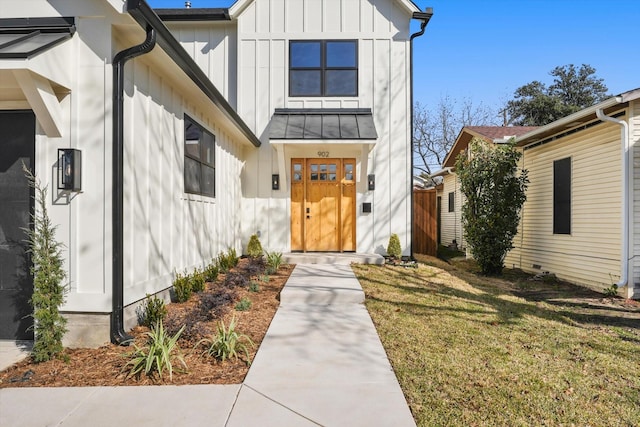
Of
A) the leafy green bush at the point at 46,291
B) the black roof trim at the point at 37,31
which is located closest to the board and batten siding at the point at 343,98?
the black roof trim at the point at 37,31

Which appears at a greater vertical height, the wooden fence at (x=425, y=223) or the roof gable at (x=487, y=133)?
the roof gable at (x=487, y=133)

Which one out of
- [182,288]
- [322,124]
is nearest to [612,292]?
[322,124]

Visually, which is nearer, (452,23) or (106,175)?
(106,175)

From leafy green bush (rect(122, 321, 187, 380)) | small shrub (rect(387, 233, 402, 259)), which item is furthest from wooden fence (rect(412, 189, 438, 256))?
leafy green bush (rect(122, 321, 187, 380))

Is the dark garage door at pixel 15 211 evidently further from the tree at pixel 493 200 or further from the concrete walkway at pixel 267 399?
the tree at pixel 493 200

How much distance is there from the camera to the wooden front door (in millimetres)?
9375

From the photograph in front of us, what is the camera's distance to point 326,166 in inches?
370

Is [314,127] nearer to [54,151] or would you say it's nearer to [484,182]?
[484,182]

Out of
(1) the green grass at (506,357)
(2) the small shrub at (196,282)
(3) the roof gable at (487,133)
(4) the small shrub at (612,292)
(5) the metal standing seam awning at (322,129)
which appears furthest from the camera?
(3) the roof gable at (487,133)

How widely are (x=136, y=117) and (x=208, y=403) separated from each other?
3081mm

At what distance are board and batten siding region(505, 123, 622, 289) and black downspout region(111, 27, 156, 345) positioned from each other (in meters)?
7.83

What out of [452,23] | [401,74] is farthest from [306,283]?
[452,23]

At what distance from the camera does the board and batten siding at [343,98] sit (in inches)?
363

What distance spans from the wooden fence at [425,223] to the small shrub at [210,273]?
7.51m
